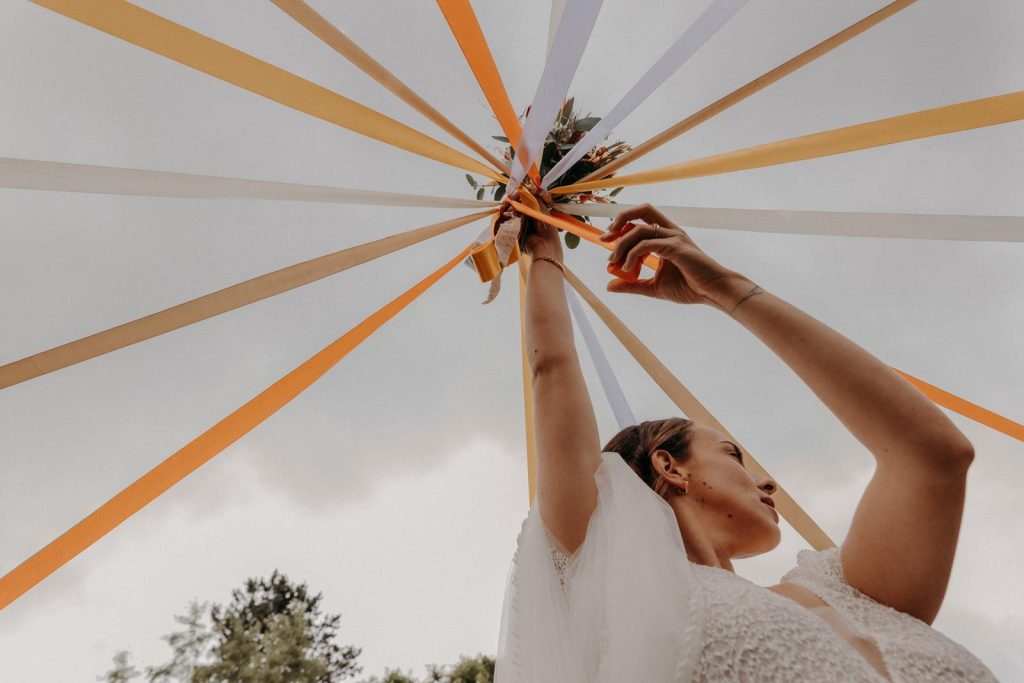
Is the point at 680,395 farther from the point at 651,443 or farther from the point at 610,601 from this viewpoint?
the point at 610,601

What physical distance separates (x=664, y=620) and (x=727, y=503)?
1.84 ft

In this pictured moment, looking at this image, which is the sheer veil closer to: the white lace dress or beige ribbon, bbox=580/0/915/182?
the white lace dress

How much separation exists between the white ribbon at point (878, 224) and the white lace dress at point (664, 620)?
4.56 feet

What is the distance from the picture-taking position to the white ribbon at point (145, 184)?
1.78 meters

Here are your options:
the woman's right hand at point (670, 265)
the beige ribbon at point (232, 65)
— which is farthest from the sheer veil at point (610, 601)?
the beige ribbon at point (232, 65)

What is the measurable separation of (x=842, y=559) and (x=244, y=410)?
2337 mm

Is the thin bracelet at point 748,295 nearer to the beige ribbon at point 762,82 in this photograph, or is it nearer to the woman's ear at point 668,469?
the woman's ear at point 668,469

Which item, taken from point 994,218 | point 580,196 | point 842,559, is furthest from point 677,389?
point 842,559

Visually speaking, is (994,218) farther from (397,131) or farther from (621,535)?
(397,131)

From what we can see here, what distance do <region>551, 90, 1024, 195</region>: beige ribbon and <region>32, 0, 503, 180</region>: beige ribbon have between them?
4.63 ft

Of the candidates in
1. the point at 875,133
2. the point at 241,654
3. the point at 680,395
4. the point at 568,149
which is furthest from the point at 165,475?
the point at 241,654

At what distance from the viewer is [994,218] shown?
2285 millimetres

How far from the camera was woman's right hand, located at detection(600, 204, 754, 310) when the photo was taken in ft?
4.93

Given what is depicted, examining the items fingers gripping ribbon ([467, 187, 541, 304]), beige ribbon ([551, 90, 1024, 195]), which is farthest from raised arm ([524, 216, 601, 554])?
beige ribbon ([551, 90, 1024, 195])
